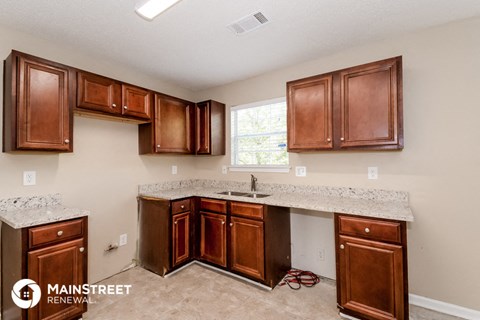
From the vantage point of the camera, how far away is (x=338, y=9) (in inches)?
70.7

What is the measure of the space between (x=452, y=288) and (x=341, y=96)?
6.45 feet

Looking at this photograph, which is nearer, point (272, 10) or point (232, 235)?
point (272, 10)

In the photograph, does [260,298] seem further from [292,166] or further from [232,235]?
[292,166]

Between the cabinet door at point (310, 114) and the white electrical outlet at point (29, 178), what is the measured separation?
8.31 ft

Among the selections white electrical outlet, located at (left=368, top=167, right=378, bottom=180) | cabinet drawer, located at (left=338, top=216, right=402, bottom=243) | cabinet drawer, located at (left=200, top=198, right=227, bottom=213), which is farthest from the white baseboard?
cabinet drawer, located at (left=200, top=198, right=227, bottom=213)

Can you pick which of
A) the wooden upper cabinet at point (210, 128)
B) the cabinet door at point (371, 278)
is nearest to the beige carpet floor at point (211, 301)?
the cabinet door at point (371, 278)

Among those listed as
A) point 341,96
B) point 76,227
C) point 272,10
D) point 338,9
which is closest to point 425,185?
point 341,96

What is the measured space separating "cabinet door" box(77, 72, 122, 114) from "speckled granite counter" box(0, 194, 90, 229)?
0.97 m

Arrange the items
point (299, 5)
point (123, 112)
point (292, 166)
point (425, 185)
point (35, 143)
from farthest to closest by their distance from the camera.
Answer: point (292, 166) → point (123, 112) → point (425, 185) → point (35, 143) → point (299, 5)

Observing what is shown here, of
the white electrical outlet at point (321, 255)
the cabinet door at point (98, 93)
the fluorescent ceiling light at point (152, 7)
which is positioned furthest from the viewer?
the white electrical outlet at point (321, 255)

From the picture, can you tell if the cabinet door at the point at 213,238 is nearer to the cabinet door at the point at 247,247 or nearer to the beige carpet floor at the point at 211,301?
the cabinet door at the point at 247,247

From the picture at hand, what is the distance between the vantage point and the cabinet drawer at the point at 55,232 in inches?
64.7

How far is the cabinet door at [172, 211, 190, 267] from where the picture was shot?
266 centimetres

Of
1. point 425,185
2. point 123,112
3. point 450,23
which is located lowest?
point 425,185
